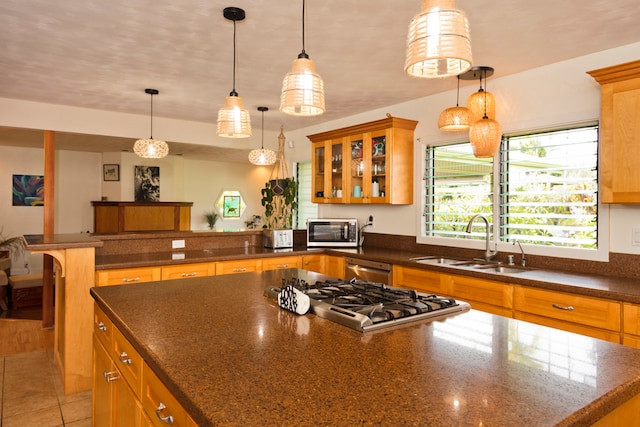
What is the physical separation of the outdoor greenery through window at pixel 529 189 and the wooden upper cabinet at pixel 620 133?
363 mm

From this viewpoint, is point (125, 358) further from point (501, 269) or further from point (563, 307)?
point (501, 269)

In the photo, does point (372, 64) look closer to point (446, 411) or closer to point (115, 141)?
point (446, 411)

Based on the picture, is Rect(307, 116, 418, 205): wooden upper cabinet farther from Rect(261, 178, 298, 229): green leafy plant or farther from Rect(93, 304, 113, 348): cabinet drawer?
Rect(93, 304, 113, 348): cabinet drawer

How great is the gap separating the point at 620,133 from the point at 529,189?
2.83 feet

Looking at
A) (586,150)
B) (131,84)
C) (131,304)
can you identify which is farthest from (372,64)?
(131,304)

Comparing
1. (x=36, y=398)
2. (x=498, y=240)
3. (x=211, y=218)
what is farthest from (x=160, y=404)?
(x=211, y=218)

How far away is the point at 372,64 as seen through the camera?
3250 mm

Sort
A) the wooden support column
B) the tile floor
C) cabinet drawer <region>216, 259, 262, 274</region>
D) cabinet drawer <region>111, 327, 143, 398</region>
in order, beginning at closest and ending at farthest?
cabinet drawer <region>111, 327, 143, 398</region>, the tile floor, cabinet drawer <region>216, 259, 262, 274</region>, the wooden support column

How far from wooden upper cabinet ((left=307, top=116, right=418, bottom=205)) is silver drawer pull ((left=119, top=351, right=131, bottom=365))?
302 cm

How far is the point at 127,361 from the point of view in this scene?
1.53m

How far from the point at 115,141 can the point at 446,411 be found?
682 centimetres

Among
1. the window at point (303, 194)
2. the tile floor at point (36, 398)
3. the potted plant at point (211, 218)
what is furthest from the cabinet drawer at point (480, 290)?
the potted plant at point (211, 218)

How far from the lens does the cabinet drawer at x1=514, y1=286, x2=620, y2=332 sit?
7.57ft

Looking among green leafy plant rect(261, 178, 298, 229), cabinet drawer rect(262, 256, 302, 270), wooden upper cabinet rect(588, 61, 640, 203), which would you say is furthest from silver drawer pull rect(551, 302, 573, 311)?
green leafy plant rect(261, 178, 298, 229)
